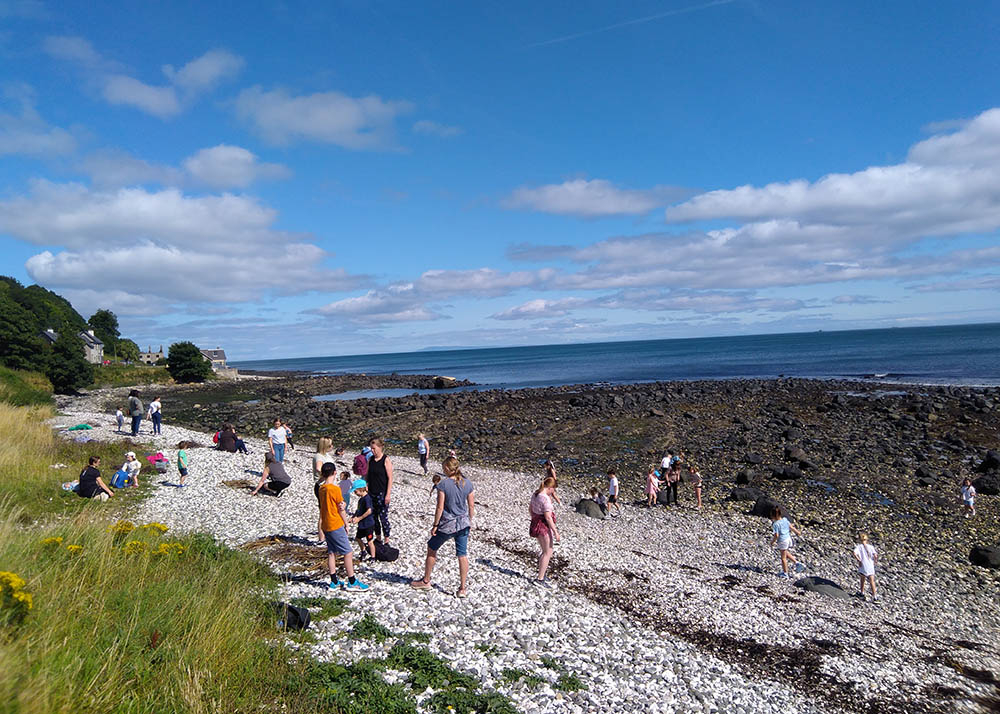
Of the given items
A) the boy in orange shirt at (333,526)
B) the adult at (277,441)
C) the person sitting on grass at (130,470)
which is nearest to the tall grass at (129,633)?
the boy in orange shirt at (333,526)

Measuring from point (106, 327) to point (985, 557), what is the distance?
143926 mm

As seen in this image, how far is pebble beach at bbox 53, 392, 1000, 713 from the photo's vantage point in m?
8.18

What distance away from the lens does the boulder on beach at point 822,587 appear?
13.5 metres

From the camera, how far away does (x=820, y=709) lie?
26.8 feet

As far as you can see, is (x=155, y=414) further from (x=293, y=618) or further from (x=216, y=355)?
(x=216, y=355)

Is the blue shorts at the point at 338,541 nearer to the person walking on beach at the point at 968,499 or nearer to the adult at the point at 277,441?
the adult at the point at 277,441

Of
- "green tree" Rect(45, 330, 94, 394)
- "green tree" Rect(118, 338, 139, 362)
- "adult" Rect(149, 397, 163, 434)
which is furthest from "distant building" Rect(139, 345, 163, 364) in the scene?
"adult" Rect(149, 397, 163, 434)

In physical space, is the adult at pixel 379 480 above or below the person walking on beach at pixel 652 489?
above

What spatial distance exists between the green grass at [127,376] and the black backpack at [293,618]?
8248 centimetres

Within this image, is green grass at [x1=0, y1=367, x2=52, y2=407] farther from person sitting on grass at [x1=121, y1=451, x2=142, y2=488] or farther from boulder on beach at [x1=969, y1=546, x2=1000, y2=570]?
boulder on beach at [x1=969, y1=546, x2=1000, y2=570]

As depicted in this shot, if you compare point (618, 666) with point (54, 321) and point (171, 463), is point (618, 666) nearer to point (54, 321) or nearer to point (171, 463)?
point (171, 463)

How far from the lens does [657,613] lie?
36.4ft

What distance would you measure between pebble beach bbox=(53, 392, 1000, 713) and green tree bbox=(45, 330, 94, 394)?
57152 millimetres

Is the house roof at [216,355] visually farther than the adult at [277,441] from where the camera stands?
Yes
